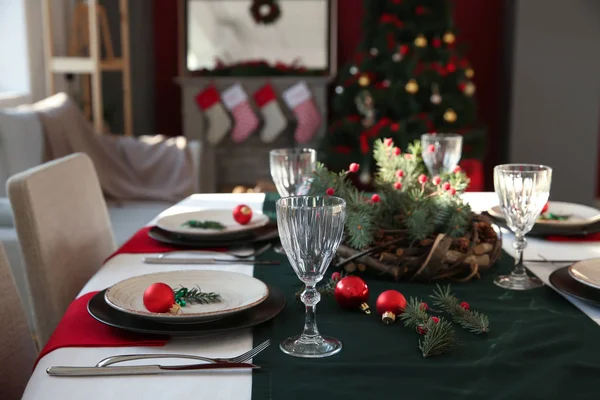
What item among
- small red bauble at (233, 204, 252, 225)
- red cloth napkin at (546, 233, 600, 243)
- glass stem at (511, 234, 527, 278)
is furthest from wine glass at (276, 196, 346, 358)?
red cloth napkin at (546, 233, 600, 243)

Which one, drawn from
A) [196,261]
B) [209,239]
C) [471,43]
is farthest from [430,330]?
[471,43]

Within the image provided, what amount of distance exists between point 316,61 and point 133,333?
180 inches

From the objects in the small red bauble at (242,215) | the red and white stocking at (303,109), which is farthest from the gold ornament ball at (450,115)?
the small red bauble at (242,215)

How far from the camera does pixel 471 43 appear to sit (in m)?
5.52

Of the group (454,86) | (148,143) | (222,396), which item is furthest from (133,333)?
(454,86)

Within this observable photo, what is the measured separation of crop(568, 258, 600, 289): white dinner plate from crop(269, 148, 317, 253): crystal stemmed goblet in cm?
54

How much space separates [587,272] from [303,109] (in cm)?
400

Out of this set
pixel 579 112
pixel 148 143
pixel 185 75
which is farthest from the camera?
pixel 185 75

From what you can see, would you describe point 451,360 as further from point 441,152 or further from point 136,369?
point 441,152

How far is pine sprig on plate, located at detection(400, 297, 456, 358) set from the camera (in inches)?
38.8

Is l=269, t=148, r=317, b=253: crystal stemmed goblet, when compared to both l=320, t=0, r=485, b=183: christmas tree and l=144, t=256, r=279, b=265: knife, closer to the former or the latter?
l=144, t=256, r=279, b=265: knife

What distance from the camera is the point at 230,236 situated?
163 centimetres

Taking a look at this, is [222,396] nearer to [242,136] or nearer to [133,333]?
[133,333]

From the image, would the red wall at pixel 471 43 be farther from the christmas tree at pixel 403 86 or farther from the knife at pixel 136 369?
the knife at pixel 136 369
